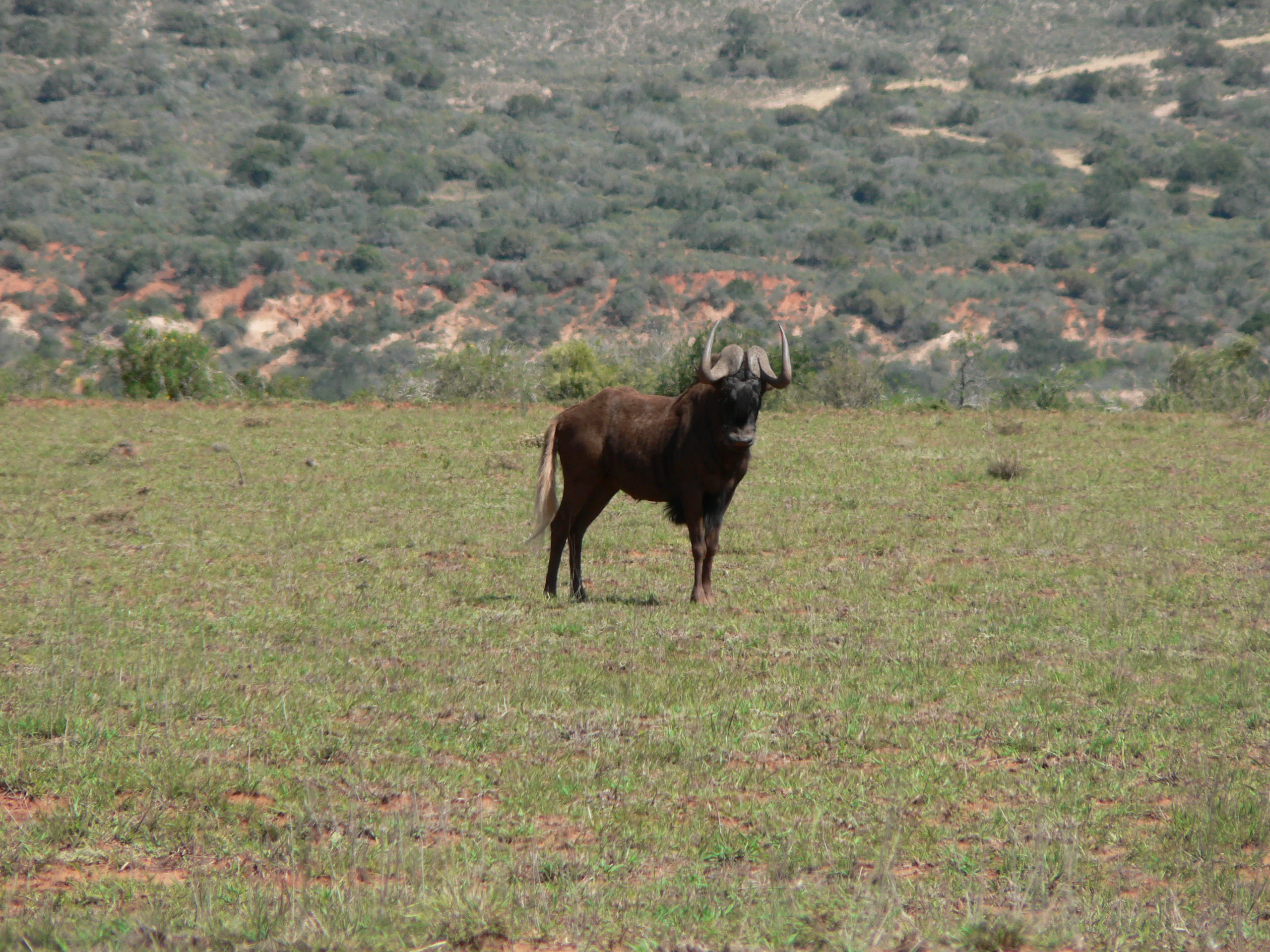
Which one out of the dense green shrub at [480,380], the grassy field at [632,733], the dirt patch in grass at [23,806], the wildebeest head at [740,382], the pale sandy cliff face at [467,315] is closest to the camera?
the grassy field at [632,733]

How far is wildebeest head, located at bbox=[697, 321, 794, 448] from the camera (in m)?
10.5

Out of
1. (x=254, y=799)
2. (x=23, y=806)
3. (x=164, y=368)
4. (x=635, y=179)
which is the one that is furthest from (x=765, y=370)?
(x=635, y=179)

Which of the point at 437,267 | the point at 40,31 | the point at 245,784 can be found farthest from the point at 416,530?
the point at 40,31

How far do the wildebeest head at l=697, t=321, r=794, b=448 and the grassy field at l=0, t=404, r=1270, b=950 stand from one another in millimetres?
1562

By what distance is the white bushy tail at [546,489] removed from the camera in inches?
460

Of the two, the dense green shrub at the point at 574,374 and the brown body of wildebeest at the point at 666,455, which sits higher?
the brown body of wildebeest at the point at 666,455

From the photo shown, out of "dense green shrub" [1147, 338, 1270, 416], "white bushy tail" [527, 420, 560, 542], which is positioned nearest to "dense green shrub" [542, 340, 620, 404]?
"dense green shrub" [1147, 338, 1270, 416]

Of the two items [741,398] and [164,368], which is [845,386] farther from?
[741,398]

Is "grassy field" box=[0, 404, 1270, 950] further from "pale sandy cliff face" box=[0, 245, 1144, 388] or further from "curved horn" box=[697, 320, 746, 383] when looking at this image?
"pale sandy cliff face" box=[0, 245, 1144, 388]

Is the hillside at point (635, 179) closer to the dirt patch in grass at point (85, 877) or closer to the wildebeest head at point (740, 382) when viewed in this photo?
the wildebeest head at point (740, 382)

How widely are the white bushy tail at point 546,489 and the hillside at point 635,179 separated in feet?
88.4

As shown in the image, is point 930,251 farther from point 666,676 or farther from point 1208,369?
point 666,676

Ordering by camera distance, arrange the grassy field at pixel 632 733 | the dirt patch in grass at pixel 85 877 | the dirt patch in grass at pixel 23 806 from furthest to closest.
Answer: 1. the dirt patch in grass at pixel 23 806
2. the dirt patch in grass at pixel 85 877
3. the grassy field at pixel 632 733

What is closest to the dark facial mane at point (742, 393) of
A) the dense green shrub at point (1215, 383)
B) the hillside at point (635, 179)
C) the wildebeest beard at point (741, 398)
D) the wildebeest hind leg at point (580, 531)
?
the wildebeest beard at point (741, 398)
